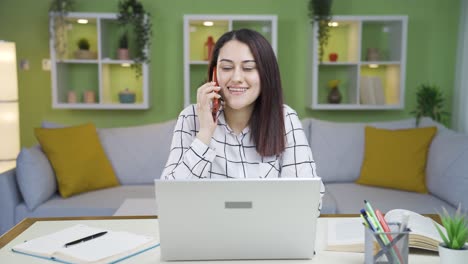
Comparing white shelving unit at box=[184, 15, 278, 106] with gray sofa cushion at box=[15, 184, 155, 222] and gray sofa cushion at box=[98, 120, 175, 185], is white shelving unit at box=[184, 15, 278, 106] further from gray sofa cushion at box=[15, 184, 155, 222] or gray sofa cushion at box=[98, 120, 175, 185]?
gray sofa cushion at box=[15, 184, 155, 222]

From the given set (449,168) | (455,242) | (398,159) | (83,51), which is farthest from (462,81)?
(455,242)

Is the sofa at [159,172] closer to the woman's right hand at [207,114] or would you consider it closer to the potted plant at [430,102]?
the potted plant at [430,102]

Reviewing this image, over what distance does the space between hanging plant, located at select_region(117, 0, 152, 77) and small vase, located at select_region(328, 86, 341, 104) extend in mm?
1543

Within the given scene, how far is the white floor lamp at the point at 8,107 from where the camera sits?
11.7 ft

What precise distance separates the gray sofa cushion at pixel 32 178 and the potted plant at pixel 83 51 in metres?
1.32

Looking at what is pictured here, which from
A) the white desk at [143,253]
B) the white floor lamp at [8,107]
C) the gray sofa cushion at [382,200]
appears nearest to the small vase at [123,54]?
the white floor lamp at [8,107]

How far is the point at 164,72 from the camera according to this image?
4277 mm

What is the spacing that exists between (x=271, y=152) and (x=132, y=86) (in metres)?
2.86

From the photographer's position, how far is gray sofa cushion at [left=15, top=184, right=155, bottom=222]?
281cm

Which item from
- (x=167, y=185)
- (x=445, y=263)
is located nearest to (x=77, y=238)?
(x=167, y=185)

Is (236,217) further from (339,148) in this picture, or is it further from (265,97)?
(339,148)

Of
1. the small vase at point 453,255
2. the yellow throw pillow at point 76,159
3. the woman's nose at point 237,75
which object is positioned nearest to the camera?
the small vase at point 453,255

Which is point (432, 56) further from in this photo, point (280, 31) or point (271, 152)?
point (271, 152)

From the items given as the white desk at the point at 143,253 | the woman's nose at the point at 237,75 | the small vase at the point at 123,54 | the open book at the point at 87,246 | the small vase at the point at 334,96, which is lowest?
the white desk at the point at 143,253
